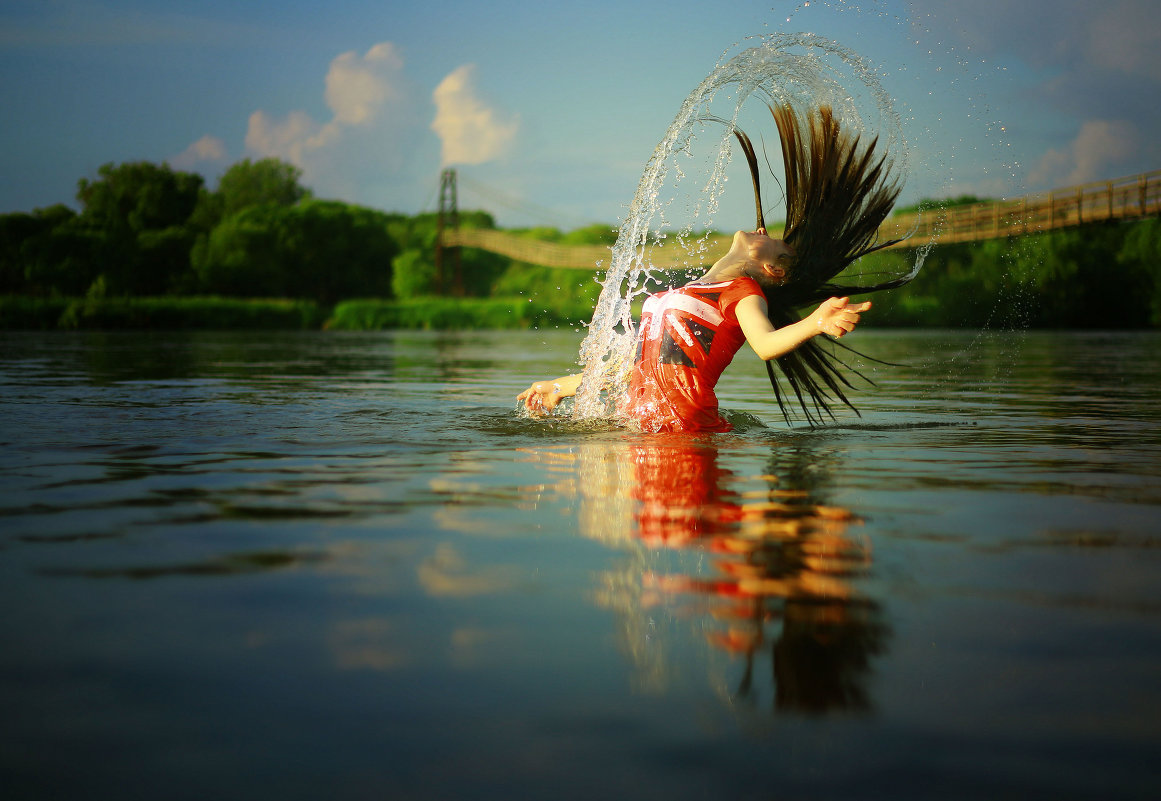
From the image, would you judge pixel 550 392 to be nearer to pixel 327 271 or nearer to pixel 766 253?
pixel 766 253

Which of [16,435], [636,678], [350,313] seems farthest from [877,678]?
[350,313]

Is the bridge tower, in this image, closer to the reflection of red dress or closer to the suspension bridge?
the suspension bridge

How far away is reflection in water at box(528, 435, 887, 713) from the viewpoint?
2279 millimetres

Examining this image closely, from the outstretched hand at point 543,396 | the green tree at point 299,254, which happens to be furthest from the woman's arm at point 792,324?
the green tree at point 299,254

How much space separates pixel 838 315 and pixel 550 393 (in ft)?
9.16

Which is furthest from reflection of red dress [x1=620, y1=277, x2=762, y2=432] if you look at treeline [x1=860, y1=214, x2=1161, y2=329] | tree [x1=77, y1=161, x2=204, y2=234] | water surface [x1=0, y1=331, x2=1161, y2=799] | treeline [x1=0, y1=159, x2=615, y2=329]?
tree [x1=77, y1=161, x2=204, y2=234]

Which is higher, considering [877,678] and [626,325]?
[626,325]

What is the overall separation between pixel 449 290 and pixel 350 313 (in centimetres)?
2784

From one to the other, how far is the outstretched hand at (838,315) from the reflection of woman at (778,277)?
1.39 metres

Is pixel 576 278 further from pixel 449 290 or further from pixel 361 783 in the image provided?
pixel 361 783

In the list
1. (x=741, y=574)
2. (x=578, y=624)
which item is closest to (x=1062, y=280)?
(x=741, y=574)

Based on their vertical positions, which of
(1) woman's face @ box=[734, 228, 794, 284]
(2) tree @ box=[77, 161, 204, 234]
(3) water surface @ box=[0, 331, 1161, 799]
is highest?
(2) tree @ box=[77, 161, 204, 234]

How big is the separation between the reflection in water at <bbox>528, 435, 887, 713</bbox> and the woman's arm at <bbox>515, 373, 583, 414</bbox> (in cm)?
186

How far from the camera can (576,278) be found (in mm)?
80938
